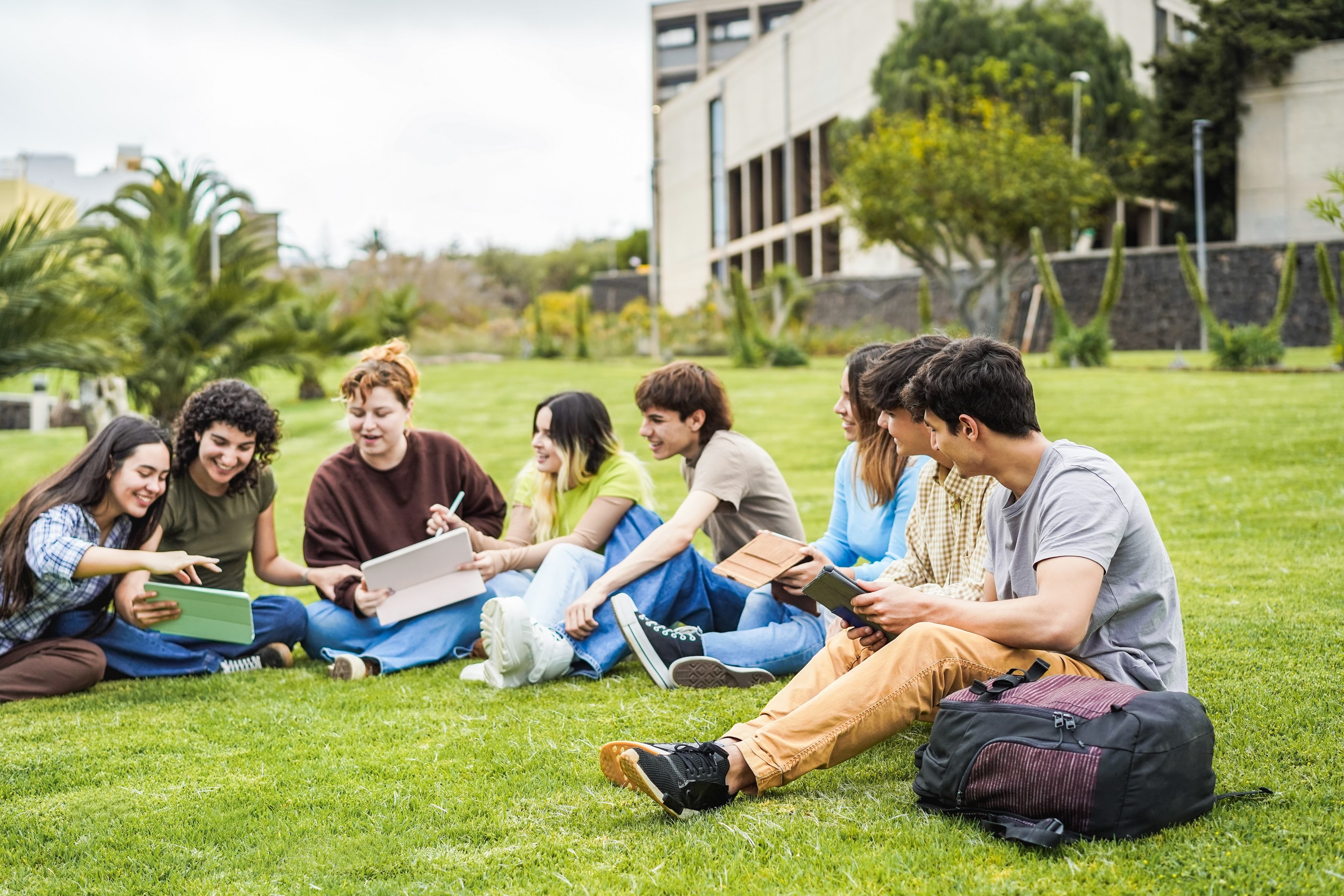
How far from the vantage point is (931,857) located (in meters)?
2.67

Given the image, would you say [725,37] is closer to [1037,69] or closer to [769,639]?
Result: [1037,69]

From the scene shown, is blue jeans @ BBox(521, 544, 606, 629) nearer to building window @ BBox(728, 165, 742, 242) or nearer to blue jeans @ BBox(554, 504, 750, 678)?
blue jeans @ BBox(554, 504, 750, 678)

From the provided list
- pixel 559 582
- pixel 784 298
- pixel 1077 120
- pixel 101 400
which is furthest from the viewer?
pixel 784 298

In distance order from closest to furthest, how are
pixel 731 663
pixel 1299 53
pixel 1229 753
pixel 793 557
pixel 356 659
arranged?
pixel 1229 753 < pixel 793 557 < pixel 731 663 < pixel 356 659 < pixel 1299 53

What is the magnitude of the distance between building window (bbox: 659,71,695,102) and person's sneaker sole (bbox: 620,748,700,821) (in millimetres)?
65342

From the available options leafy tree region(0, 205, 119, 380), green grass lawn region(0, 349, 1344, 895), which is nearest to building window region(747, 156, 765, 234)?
leafy tree region(0, 205, 119, 380)

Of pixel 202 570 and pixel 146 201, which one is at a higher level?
pixel 146 201

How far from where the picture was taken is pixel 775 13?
61.7 metres

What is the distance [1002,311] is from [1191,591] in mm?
23219

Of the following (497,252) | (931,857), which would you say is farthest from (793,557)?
(497,252)

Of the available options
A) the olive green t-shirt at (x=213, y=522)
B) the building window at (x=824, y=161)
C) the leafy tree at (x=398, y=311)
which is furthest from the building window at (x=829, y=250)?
the olive green t-shirt at (x=213, y=522)

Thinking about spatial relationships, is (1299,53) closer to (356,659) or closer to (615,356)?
(615,356)

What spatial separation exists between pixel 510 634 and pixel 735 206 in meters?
49.7

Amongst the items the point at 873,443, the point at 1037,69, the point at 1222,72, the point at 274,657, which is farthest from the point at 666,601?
the point at 1222,72
